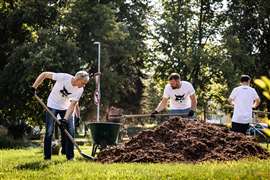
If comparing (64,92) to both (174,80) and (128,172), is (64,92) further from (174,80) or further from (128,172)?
(128,172)

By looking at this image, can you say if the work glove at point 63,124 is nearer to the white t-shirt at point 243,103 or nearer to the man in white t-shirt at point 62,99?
the man in white t-shirt at point 62,99

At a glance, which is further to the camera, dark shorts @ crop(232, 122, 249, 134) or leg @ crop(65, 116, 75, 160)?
dark shorts @ crop(232, 122, 249, 134)

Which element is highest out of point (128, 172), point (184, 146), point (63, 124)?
point (63, 124)

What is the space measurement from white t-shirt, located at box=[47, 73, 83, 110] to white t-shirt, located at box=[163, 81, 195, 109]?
246 cm

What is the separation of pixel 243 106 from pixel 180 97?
1.36m

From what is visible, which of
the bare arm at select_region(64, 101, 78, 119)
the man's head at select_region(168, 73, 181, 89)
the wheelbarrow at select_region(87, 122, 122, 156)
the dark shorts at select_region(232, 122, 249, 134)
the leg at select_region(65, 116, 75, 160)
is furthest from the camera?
the dark shorts at select_region(232, 122, 249, 134)

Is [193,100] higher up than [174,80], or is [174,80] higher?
[174,80]

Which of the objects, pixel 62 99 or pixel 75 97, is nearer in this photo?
pixel 75 97

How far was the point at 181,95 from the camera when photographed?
472 inches

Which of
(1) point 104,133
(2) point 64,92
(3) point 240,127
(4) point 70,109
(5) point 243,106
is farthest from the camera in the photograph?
(3) point 240,127

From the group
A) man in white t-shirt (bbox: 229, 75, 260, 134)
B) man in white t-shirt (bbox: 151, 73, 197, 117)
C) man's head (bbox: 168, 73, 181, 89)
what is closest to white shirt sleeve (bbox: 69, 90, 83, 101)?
man in white t-shirt (bbox: 151, 73, 197, 117)

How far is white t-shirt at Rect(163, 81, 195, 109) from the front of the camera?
39.3ft

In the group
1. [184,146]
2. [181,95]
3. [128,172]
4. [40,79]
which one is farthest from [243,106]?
[128,172]

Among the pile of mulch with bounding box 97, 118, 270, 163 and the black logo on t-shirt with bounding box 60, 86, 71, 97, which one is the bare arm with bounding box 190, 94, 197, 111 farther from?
the black logo on t-shirt with bounding box 60, 86, 71, 97
